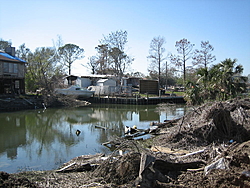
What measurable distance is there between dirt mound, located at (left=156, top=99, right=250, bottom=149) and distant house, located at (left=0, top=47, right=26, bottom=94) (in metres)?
27.5

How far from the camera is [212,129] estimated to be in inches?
356

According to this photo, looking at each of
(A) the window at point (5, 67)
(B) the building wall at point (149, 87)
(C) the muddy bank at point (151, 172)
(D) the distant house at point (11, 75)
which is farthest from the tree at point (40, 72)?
(C) the muddy bank at point (151, 172)

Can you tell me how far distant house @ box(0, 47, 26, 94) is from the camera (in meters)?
30.9

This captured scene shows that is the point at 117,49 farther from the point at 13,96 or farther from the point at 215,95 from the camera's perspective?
the point at 215,95

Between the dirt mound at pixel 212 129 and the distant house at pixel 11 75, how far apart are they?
27.5 m

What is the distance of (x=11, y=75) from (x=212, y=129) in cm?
3007

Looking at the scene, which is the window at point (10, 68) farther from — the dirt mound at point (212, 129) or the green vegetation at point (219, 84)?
the dirt mound at point (212, 129)

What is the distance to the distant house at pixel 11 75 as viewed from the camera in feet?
102

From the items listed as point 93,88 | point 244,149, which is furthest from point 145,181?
point 93,88

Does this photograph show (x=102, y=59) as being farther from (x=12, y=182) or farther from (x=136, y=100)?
(x=12, y=182)

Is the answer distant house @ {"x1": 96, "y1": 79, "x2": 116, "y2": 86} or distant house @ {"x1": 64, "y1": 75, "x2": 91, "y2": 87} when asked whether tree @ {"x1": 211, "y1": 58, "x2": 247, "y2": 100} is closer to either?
distant house @ {"x1": 96, "y1": 79, "x2": 116, "y2": 86}

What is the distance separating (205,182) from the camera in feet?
15.4

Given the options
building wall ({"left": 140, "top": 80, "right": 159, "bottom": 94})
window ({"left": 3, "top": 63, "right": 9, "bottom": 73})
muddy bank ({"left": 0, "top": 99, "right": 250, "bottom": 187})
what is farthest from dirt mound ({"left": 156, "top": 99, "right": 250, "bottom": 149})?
building wall ({"left": 140, "top": 80, "right": 159, "bottom": 94})

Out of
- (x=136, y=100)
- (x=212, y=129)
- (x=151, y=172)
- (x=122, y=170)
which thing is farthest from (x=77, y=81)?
(x=151, y=172)
